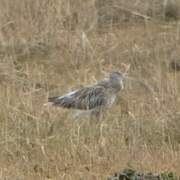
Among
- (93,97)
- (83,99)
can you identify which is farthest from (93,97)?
(83,99)

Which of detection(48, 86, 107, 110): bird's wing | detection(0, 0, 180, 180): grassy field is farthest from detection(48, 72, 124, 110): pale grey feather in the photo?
detection(0, 0, 180, 180): grassy field

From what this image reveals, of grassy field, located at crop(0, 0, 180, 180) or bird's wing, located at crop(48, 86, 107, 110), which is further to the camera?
bird's wing, located at crop(48, 86, 107, 110)

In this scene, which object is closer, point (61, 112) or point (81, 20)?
point (61, 112)

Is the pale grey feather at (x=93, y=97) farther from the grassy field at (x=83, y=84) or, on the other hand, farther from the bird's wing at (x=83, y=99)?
the grassy field at (x=83, y=84)

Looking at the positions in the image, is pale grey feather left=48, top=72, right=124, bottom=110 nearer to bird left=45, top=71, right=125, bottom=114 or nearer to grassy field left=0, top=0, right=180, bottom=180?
bird left=45, top=71, right=125, bottom=114

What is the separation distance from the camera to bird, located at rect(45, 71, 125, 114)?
675cm

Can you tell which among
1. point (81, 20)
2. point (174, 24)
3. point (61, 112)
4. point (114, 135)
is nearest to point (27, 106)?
point (61, 112)

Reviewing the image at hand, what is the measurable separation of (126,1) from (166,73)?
72.1 inches

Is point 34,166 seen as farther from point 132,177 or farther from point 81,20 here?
point 81,20

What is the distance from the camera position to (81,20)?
8.81 meters

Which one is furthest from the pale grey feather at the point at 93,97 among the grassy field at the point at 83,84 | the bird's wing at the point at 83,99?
the grassy field at the point at 83,84

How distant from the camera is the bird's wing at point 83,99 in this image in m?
6.74

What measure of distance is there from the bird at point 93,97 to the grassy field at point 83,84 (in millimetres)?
91

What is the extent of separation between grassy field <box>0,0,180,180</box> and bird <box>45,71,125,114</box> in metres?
Result: 0.09
